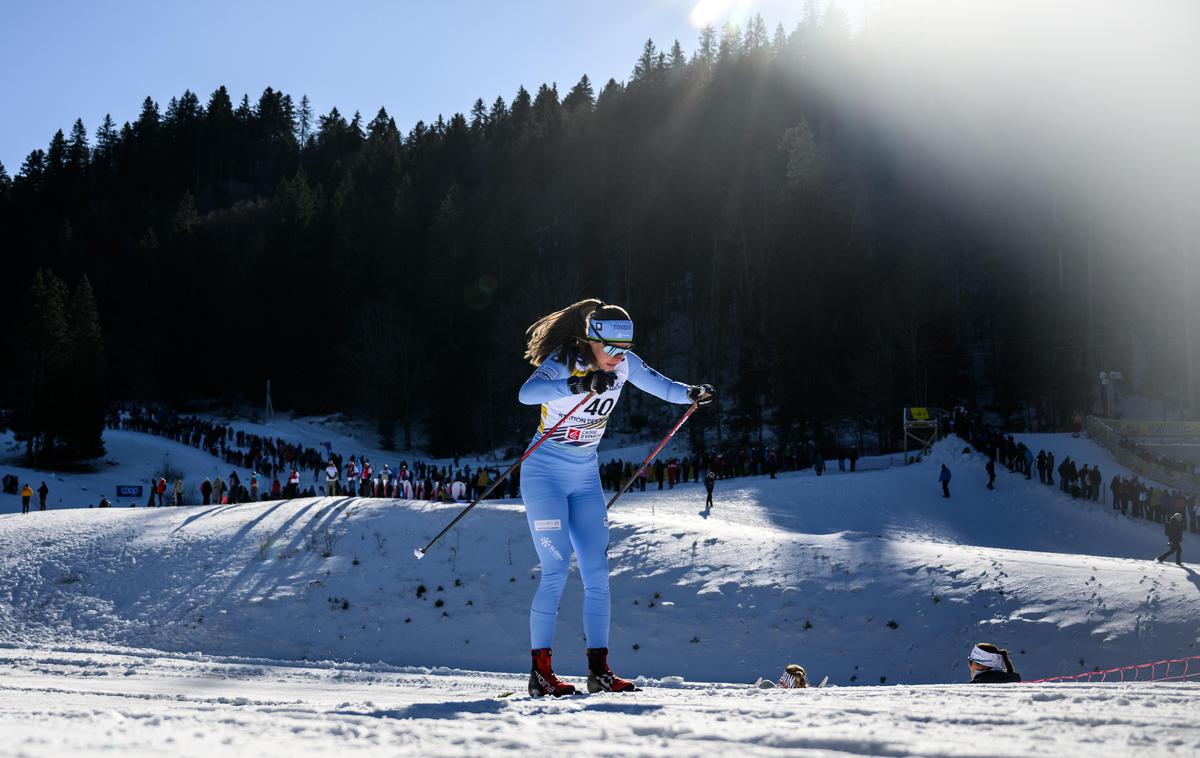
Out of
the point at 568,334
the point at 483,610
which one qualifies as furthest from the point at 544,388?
the point at 483,610

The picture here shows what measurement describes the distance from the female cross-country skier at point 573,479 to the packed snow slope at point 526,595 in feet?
17.6

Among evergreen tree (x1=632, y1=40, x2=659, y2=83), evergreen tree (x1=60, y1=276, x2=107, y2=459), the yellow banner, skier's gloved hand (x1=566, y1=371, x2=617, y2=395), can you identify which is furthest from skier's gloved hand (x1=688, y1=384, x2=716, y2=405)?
evergreen tree (x1=632, y1=40, x2=659, y2=83)

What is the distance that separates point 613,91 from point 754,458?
212 ft

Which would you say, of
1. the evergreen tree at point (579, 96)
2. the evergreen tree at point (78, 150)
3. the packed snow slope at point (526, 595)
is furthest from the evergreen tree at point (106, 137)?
the packed snow slope at point (526, 595)

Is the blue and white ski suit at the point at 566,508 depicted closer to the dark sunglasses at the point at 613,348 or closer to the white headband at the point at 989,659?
the dark sunglasses at the point at 613,348

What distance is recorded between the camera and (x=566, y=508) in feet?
19.6

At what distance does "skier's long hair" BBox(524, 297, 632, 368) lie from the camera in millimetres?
5965

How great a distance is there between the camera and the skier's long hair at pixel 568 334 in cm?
Answer: 596

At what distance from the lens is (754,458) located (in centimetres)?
3525

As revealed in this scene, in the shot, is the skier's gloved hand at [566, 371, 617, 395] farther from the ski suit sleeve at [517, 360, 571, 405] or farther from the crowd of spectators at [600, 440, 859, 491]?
the crowd of spectators at [600, 440, 859, 491]

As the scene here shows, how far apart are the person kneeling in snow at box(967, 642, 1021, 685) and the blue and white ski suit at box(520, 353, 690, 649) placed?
3025 mm

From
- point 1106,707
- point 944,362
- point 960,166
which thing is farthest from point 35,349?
point 960,166

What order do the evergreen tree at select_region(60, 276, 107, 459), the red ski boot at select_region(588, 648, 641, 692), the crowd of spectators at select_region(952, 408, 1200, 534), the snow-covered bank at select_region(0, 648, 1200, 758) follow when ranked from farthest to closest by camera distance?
the evergreen tree at select_region(60, 276, 107, 459), the crowd of spectators at select_region(952, 408, 1200, 534), the red ski boot at select_region(588, 648, 641, 692), the snow-covered bank at select_region(0, 648, 1200, 758)

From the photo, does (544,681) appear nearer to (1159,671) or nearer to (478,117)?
(1159,671)
